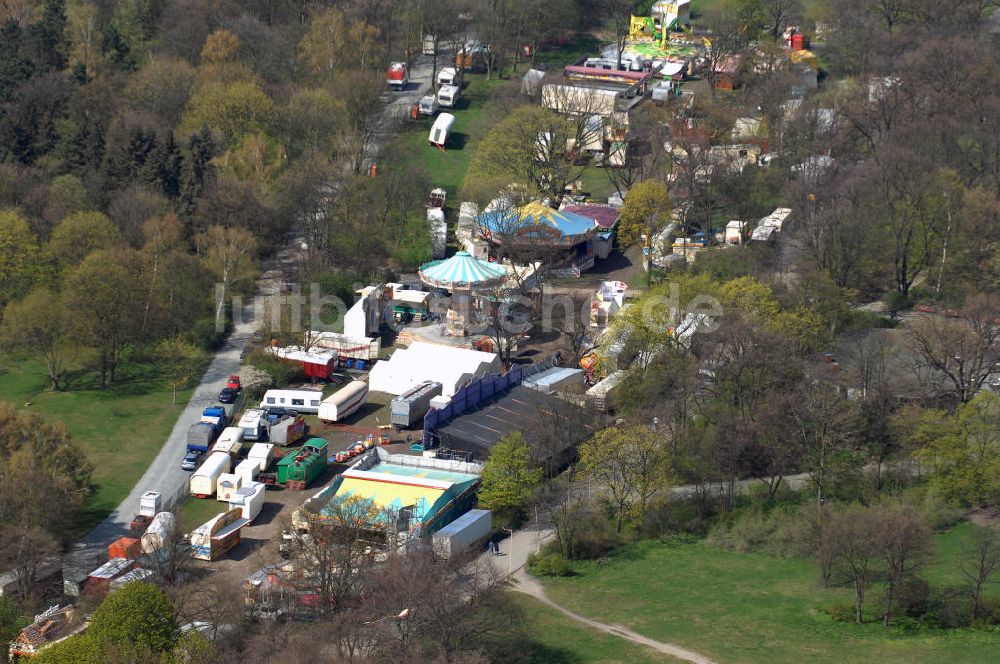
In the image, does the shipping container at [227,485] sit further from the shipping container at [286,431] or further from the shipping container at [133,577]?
the shipping container at [133,577]

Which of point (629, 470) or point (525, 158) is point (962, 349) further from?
point (525, 158)

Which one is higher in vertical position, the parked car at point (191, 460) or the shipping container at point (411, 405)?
the shipping container at point (411, 405)

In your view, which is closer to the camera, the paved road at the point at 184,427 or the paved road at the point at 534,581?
the paved road at the point at 534,581

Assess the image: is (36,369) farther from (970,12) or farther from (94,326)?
(970,12)

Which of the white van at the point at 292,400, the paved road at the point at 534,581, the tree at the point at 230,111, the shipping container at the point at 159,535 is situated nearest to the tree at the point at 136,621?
the shipping container at the point at 159,535

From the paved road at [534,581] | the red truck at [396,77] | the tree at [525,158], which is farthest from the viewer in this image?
the red truck at [396,77]

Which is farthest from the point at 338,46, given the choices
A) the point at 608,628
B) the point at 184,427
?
the point at 608,628

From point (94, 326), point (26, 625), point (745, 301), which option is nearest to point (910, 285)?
point (745, 301)
